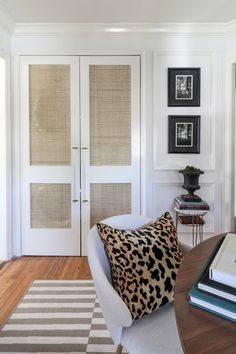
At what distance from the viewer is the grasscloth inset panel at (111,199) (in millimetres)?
3283

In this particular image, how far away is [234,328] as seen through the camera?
745 mm

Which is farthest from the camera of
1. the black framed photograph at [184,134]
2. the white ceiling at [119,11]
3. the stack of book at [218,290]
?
the black framed photograph at [184,134]

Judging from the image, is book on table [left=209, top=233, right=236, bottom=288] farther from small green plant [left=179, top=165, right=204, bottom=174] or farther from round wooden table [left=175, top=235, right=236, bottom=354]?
small green plant [left=179, top=165, right=204, bottom=174]

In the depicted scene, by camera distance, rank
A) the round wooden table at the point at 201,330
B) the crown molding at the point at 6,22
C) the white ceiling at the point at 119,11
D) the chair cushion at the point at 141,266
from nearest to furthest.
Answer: the round wooden table at the point at 201,330
the chair cushion at the point at 141,266
the white ceiling at the point at 119,11
the crown molding at the point at 6,22

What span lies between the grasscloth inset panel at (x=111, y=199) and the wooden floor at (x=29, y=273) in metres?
0.60

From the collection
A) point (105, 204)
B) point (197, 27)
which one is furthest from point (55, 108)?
point (197, 27)

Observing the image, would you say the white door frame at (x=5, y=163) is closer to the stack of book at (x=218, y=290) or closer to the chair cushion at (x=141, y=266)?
the chair cushion at (x=141, y=266)

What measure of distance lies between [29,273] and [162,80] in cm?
241

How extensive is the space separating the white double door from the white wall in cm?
10

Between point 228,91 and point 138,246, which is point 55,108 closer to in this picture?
point 228,91

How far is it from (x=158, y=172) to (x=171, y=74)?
106 centimetres

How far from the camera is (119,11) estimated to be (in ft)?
9.29

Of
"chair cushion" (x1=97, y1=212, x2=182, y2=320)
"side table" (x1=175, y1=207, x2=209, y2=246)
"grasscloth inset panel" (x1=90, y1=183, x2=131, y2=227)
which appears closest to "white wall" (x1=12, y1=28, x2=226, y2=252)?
"grasscloth inset panel" (x1=90, y1=183, x2=131, y2=227)

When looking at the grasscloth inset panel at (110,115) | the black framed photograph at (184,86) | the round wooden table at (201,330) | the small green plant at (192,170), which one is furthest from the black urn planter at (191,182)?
the round wooden table at (201,330)
